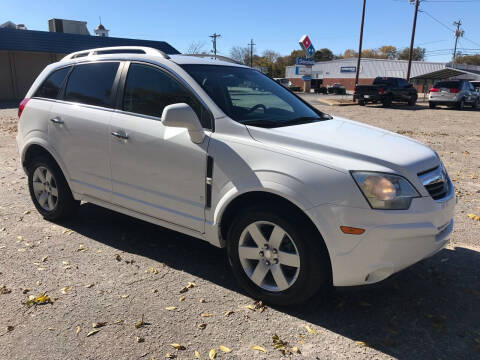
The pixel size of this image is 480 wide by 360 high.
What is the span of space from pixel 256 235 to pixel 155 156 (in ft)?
3.76

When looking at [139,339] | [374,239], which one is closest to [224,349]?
[139,339]

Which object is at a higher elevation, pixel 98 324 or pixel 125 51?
pixel 125 51

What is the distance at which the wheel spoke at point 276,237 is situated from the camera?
298 cm

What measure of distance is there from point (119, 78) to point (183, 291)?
2.12 meters

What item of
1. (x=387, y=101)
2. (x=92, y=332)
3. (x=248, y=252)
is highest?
(x=387, y=101)

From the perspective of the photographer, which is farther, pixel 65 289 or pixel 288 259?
pixel 65 289

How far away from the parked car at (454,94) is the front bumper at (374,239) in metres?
24.6

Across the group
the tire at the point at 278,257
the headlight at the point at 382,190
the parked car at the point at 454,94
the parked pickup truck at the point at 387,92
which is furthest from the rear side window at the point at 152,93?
the parked car at the point at 454,94

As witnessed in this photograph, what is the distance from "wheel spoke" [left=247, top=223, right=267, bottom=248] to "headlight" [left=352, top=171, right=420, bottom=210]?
82 cm

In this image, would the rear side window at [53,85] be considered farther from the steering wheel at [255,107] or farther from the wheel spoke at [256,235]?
the wheel spoke at [256,235]

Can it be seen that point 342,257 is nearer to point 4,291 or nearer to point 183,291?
point 183,291

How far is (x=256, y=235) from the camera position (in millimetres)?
3117

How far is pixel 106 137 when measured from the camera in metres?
3.91

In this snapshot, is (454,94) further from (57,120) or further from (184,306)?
(184,306)
